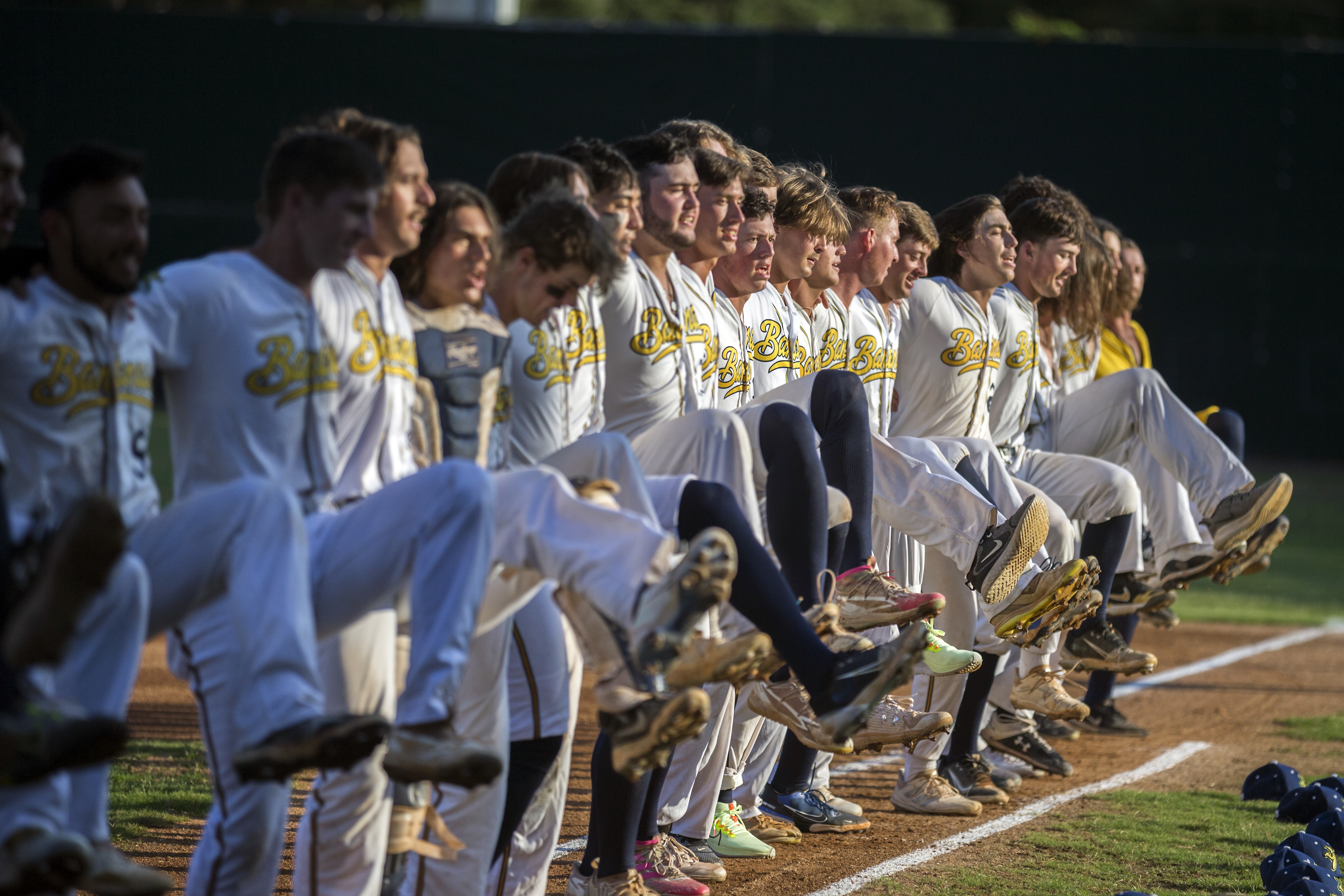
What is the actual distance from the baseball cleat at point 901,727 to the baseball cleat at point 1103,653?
1.70 metres

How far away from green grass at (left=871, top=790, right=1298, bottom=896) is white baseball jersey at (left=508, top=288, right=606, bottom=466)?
1.88 m

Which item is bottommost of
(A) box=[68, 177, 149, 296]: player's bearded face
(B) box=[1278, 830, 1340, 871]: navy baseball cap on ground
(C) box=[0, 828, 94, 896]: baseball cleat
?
(B) box=[1278, 830, 1340, 871]: navy baseball cap on ground

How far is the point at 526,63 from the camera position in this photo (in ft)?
63.1

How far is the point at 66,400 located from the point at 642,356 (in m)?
1.92

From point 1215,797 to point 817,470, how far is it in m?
3.10

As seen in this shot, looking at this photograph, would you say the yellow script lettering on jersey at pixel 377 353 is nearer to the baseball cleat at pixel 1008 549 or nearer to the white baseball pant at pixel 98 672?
the white baseball pant at pixel 98 672

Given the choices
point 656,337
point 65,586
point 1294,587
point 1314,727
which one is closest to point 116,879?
point 65,586

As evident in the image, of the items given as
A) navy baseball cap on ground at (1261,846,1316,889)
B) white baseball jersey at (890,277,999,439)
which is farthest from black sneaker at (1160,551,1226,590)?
navy baseball cap on ground at (1261,846,1316,889)

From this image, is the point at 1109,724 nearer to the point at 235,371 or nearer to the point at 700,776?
the point at 700,776

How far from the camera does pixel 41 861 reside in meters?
2.55

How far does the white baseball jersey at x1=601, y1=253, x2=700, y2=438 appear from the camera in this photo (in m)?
4.52

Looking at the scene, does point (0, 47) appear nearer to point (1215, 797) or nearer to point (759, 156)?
point (759, 156)

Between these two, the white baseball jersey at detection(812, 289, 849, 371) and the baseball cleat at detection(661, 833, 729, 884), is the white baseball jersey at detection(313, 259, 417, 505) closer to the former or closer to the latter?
the baseball cleat at detection(661, 833, 729, 884)

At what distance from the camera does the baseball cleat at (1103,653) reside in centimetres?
652
